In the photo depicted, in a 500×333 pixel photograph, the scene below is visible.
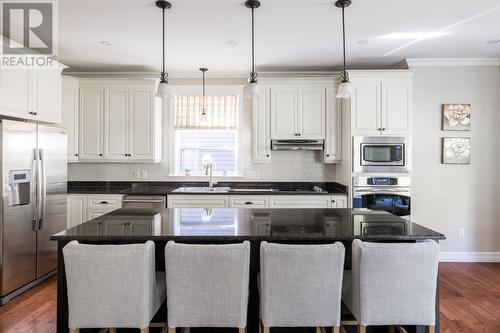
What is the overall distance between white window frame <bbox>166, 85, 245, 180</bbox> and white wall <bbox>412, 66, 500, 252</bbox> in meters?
2.43

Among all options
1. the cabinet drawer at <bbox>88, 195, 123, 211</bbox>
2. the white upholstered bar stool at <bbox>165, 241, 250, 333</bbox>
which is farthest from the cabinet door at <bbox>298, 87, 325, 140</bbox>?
the white upholstered bar stool at <bbox>165, 241, 250, 333</bbox>

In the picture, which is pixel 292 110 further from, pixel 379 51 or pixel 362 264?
pixel 362 264

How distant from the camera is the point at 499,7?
269cm

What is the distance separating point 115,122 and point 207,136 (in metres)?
1.34

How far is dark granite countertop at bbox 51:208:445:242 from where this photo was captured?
183 cm

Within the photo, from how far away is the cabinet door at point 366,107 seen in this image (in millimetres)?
3943

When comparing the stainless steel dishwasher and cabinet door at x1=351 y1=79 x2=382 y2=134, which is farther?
the stainless steel dishwasher

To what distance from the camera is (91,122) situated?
4.31m

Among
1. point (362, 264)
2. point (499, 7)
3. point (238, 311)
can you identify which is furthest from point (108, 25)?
point (499, 7)

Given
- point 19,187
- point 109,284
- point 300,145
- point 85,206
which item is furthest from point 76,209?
point 300,145

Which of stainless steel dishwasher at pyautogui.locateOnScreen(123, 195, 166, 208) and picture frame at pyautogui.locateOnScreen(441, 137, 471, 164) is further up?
picture frame at pyautogui.locateOnScreen(441, 137, 471, 164)

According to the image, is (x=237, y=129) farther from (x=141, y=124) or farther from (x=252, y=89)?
(x=252, y=89)

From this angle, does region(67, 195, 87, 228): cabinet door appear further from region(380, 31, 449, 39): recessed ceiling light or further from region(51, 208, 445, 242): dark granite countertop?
region(380, 31, 449, 39): recessed ceiling light

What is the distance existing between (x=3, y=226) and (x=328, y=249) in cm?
296
